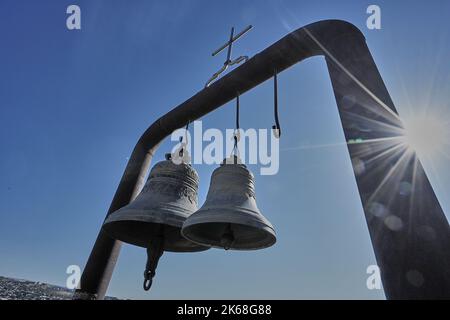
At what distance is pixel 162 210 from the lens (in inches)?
111

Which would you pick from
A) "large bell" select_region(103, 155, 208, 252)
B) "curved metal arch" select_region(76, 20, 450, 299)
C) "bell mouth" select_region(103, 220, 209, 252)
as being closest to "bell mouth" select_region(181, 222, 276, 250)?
"large bell" select_region(103, 155, 208, 252)

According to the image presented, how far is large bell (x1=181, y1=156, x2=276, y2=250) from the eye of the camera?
2.48 meters

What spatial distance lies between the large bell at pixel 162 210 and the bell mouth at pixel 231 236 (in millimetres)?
188

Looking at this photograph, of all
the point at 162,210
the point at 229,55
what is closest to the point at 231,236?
the point at 162,210

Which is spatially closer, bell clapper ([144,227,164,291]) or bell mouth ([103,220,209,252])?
bell clapper ([144,227,164,291])

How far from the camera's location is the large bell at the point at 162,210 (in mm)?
2771

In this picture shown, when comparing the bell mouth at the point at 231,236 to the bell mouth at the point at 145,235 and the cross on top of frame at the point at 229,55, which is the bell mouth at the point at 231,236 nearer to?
the bell mouth at the point at 145,235

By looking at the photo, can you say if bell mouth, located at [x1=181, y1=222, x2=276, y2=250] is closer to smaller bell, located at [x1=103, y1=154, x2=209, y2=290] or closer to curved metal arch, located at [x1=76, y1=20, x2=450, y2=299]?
smaller bell, located at [x1=103, y1=154, x2=209, y2=290]

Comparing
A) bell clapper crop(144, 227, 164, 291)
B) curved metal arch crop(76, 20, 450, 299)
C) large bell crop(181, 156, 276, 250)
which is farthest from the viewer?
bell clapper crop(144, 227, 164, 291)

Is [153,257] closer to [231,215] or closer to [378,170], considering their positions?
[231,215]

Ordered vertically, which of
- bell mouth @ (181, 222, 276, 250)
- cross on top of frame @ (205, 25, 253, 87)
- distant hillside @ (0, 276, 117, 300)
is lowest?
distant hillside @ (0, 276, 117, 300)

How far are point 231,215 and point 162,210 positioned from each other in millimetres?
757

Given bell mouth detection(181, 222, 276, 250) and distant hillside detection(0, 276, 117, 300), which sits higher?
bell mouth detection(181, 222, 276, 250)
